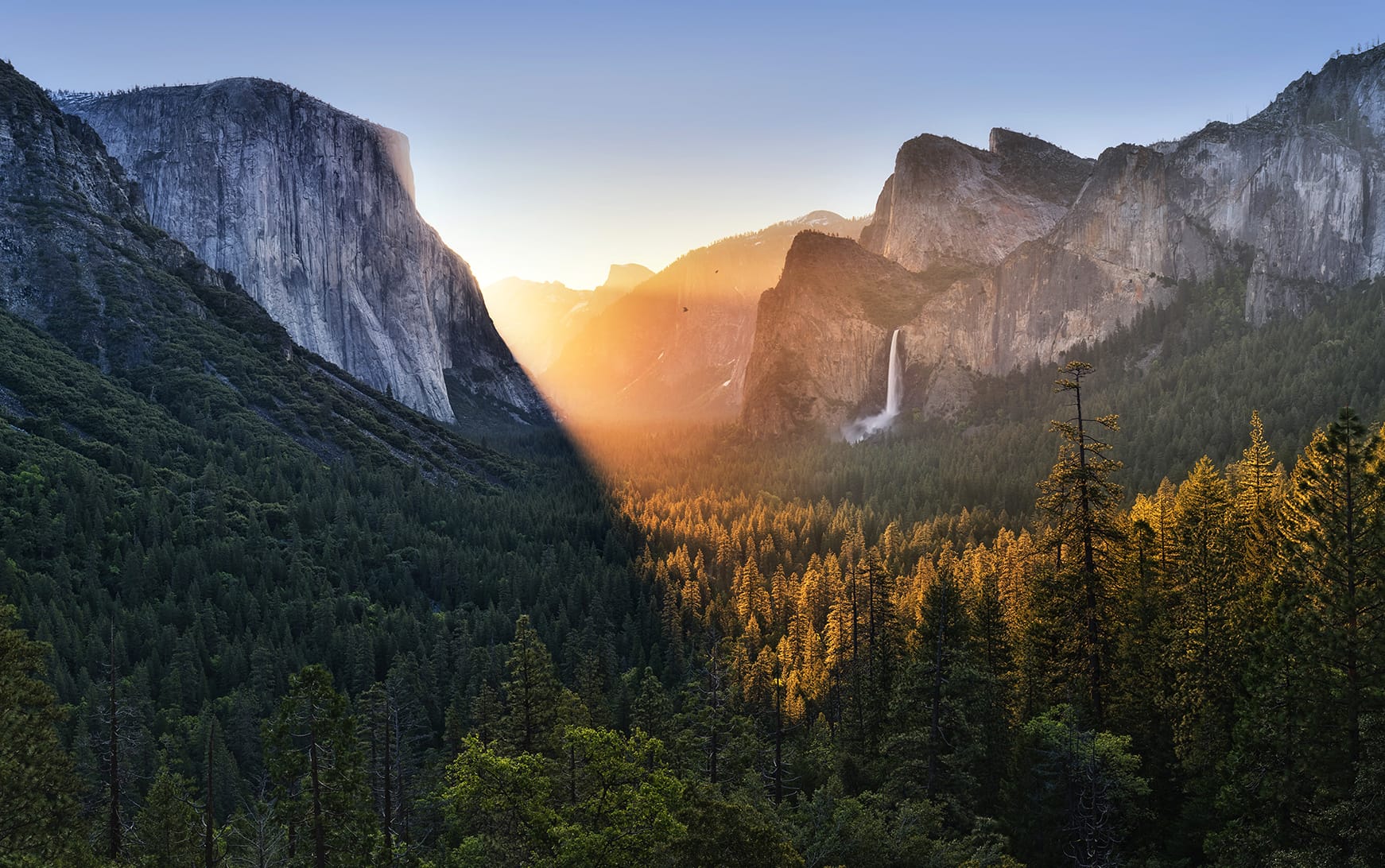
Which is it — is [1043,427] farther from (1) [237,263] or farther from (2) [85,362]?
(1) [237,263]

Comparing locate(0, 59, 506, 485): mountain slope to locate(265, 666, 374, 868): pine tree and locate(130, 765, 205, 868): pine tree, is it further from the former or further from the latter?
locate(265, 666, 374, 868): pine tree

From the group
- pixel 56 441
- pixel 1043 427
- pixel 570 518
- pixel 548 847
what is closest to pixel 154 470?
pixel 56 441

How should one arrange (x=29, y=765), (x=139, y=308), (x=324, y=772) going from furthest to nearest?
(x=139, y=308), (x=324, y=772), (x=29, y=765)

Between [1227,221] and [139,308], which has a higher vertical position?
[1227,221]

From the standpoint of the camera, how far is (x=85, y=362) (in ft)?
430

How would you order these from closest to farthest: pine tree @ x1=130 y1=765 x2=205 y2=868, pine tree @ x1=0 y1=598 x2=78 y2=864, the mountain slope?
pine tree @ x1=0 y1=598 x2=78 y2=864 → pine tree @ x1=130 y1=765 x2=205 y2=868 → the mountain slope

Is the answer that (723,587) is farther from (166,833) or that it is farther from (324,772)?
(324,772)

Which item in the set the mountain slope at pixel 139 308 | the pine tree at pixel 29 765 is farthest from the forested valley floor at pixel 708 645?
the mountain slope at pixel 139 308

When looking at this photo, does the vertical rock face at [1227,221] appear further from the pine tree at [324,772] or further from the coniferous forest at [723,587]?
the pine tree at [324,772]

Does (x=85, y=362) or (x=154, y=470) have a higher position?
(x=85, y=362)

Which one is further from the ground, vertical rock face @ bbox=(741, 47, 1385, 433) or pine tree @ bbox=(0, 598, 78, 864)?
vertical rock face @ bbox=(741, 47, 1385, 433)

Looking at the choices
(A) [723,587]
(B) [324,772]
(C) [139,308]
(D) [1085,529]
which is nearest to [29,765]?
(B) [324,772]

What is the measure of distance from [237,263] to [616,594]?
142 metres

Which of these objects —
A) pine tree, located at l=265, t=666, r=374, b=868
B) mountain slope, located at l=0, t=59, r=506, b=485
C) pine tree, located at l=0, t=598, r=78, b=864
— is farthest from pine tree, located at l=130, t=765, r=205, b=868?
mountain slope, located at l=0, t=59, r=506, b=485
